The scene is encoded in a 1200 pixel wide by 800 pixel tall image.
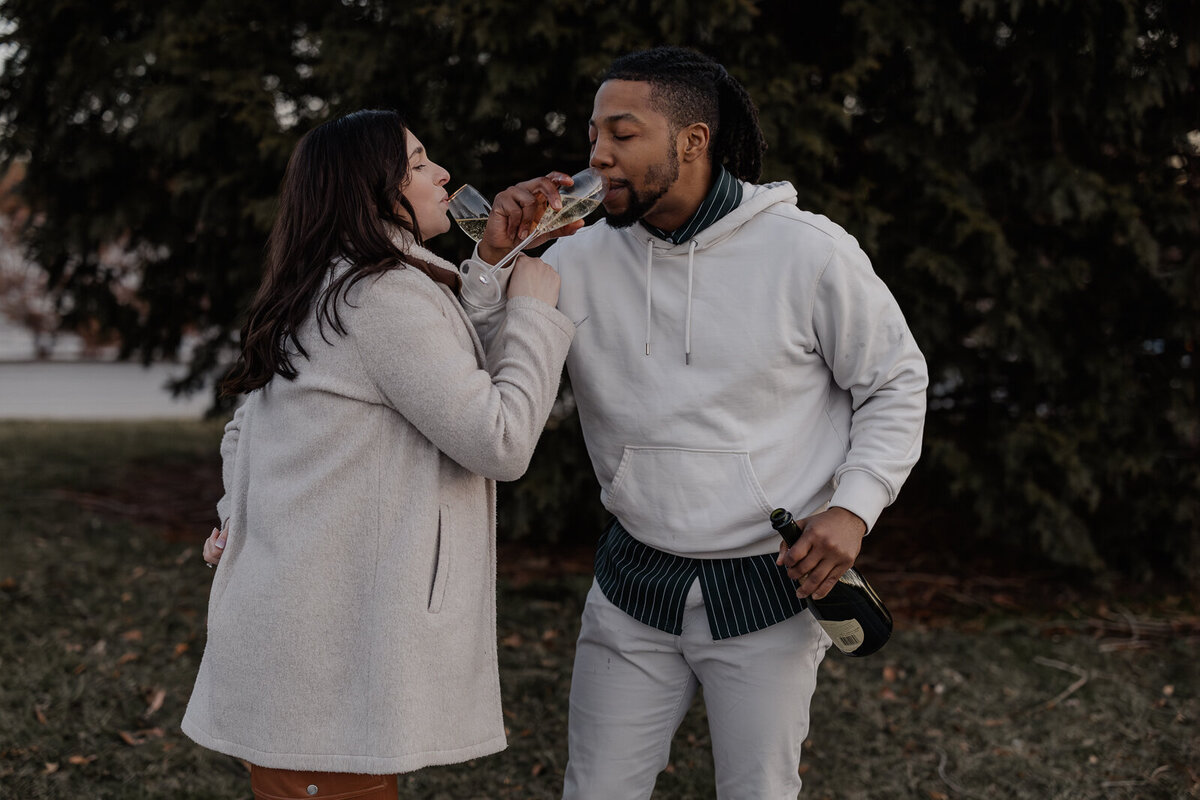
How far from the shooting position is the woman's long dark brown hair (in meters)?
2.05

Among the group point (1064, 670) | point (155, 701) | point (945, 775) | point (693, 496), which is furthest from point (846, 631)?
point (155, 701)

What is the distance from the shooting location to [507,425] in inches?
78.5

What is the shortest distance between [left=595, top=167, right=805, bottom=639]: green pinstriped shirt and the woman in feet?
1.42

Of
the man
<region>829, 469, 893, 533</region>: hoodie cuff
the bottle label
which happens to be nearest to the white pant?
the man

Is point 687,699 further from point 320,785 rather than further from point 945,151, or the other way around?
point 945,151

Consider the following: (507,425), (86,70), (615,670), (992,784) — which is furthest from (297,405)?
(86,70)

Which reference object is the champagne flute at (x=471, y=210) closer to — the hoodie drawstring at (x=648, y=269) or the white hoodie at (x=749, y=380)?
the white hoodie at (x=749, y=380)

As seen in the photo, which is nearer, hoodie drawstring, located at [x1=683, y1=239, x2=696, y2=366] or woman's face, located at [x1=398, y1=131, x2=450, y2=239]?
woman's face, located at [x1=398, y1=131, x2=450, y2=239]

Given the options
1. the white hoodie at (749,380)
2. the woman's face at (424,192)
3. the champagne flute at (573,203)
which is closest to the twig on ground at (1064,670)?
the white hoodie at (749,380)

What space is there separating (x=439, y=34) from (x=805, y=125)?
1783 millimetres

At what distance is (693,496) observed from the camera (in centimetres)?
231

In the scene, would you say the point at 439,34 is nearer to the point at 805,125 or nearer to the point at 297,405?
the point at 805,125

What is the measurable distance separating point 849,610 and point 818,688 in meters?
2.45

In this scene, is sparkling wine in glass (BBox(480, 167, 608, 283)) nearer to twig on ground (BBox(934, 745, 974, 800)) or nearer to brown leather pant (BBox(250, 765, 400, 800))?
brown leather pant (BBox(250, 765, 400, 800))
